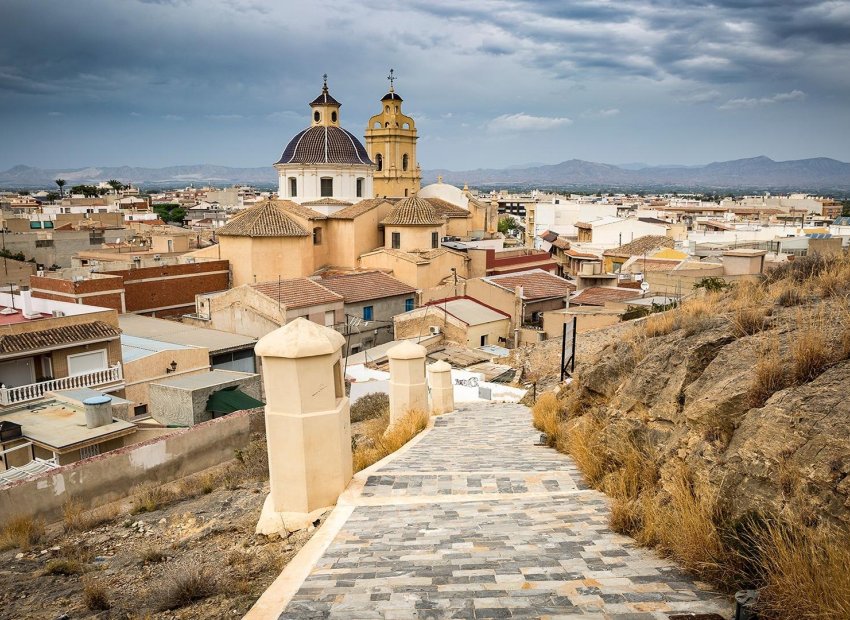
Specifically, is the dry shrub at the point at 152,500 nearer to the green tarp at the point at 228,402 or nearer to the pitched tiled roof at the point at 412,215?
the green tarp at the point at 228,402

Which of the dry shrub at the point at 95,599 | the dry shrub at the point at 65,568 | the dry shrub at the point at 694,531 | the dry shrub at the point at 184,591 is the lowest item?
the dry shrub at the point at 65,568

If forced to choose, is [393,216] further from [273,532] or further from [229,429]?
[273,532]

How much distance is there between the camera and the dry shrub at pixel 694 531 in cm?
370

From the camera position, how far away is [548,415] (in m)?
8.76

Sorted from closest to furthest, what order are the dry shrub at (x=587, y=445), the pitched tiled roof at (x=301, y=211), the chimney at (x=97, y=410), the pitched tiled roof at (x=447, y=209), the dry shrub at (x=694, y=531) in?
the dry shrub at (x=694, y=531)
the dry shrub at (x=587, y=445)
the chimney at (x=97, y=410)
the pitched tiled roof at (x=301, y=211)
the pitched tiled roof at (x=447, y=209)

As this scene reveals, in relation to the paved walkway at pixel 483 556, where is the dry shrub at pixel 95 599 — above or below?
below

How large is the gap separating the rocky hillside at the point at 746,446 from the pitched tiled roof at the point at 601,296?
16.1 meters

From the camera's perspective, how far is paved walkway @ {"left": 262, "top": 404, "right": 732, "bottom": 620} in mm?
3578

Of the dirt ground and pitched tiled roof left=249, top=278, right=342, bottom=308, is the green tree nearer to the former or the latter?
Answer: pitched tiled roof left=249, top=278, right=342, bottom=308

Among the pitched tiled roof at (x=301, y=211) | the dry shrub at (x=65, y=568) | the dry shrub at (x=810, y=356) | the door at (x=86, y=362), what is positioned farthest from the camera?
the pitched tiled roof at (x=301, y=211)

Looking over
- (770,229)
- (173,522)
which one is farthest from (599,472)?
(770,229)

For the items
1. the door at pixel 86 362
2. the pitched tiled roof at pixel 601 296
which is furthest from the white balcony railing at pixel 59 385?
the pitched tiled roof at pixel 601 296

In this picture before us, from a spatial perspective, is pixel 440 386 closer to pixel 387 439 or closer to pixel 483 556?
pixel 387 439

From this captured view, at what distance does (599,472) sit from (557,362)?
12.0 metres
